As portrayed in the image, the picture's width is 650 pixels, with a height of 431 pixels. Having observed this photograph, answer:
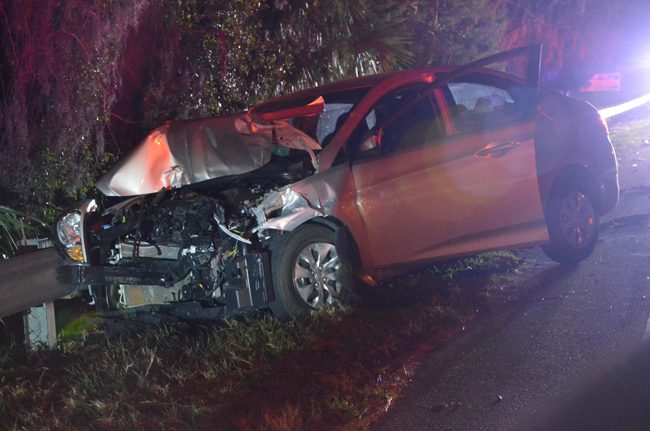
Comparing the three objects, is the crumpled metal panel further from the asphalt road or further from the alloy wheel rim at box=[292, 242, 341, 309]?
the asphalt road

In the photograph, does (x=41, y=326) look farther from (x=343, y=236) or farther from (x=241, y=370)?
(x=343, y=236)

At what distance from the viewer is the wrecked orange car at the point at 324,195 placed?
6.28m

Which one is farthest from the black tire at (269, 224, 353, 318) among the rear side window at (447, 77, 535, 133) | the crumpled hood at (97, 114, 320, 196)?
the rear side window at (447, 77, 535, 133)

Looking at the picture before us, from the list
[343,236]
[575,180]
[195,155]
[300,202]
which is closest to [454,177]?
[343,236]

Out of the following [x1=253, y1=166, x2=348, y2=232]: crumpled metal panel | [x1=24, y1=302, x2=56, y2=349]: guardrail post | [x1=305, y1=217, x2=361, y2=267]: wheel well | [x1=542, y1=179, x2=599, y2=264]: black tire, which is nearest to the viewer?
[x1=253, y1=166, x2=348, y2=232]: crumpled metal panel

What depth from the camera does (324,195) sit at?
254 inches

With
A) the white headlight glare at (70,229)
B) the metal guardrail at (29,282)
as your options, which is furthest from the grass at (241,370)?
the white headlight glare at (70,229)

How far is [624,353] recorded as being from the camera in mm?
5359

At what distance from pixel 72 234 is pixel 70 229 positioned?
4 centimetres

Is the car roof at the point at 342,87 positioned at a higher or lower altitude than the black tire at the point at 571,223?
higher

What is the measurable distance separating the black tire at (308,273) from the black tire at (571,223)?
7.03ft

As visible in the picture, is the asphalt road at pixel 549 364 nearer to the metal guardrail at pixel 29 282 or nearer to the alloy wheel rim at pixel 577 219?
the alloy wheel rim at pixel 577 219

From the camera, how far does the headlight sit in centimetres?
663

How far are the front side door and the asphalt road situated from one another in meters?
0.63
